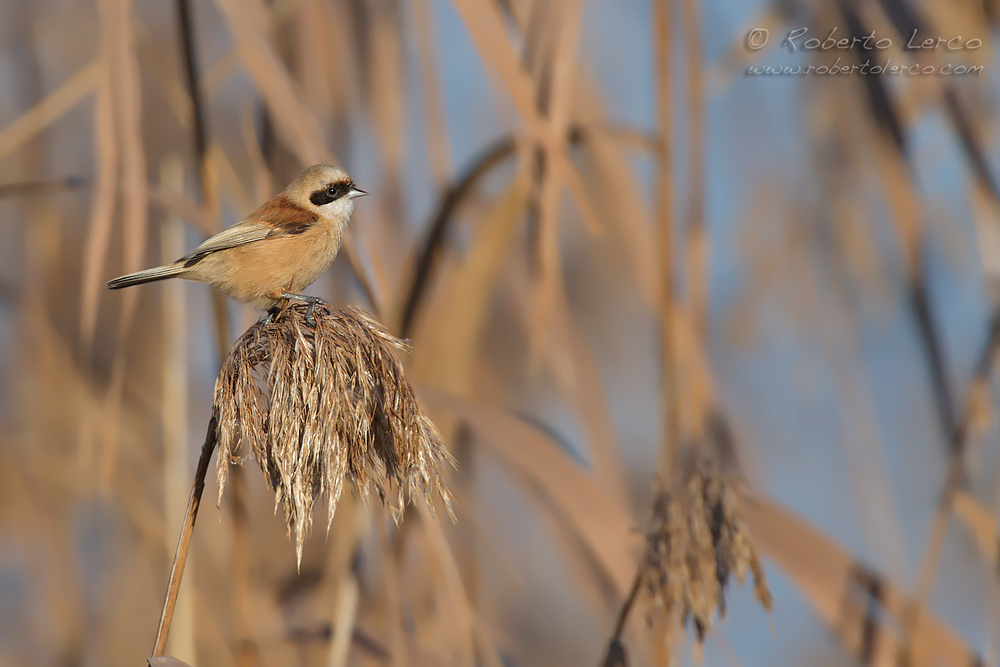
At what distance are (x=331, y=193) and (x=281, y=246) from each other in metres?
0.26

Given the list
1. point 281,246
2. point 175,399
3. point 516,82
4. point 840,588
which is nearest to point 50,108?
point 281,246

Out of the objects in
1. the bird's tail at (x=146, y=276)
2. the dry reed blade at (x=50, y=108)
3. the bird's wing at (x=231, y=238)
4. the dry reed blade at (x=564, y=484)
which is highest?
the dry reed blade at (x=50, y=108)

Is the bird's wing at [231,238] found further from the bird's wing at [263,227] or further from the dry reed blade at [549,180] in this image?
the dry reed blade at [549,180]

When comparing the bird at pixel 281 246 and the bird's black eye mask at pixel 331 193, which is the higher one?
the bird's black eye mask at pixel 331 193

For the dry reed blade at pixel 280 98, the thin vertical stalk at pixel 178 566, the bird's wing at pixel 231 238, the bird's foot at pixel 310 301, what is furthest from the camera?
the bird's wing at pixel 231 238

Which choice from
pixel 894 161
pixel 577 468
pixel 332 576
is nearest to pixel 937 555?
pixel 577 468

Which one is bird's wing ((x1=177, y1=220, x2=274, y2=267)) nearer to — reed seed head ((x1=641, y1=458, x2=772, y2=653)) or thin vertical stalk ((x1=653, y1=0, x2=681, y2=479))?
thin vertical stalk ((x1=653, y1=0, x2=681, y2=479))

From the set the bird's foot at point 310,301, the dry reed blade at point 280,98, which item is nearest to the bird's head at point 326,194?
the bird's foot at point 310,301

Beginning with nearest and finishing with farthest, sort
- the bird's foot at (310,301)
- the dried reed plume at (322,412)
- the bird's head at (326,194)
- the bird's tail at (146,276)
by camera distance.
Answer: the dried reed plume at (322,412) → the bird's foot at (310,301) → the bird's tail at (146,276) → the bird's head at (326,194)

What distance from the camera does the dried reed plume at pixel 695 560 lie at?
165 cm

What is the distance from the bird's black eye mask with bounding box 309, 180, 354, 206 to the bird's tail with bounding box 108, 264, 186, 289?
618 mm

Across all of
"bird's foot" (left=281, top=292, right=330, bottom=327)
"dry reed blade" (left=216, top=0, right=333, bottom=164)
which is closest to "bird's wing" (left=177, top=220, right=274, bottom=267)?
"bird's foot" (left=281, top=292, right=330, bottom=327)

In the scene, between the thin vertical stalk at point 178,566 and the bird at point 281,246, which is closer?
the thin vertical stalk at point 178,566

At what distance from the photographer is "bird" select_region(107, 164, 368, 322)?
2.24 metres
